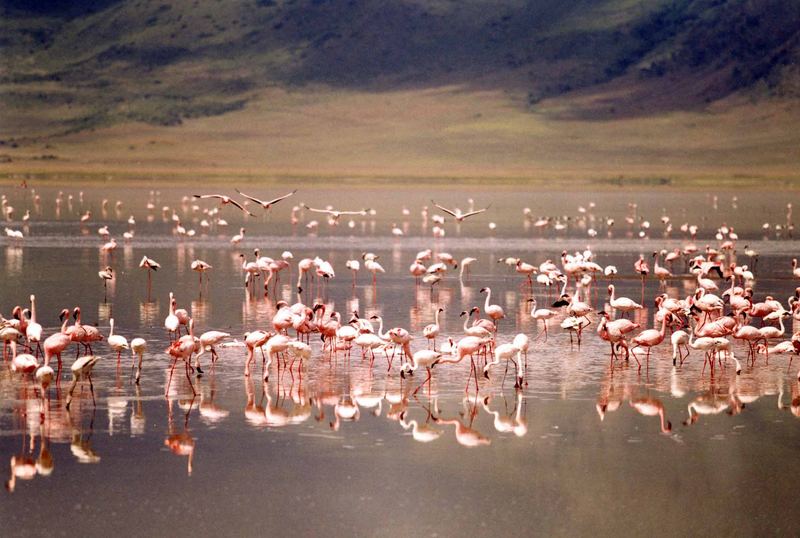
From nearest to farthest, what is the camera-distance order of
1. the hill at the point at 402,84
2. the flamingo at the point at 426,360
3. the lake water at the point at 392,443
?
the lake water at the point at 392,443 → the flamingo at the point at 426,360 → the hill at the point at 402,84

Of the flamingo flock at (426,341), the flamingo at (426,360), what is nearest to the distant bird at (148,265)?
the flamingo flock at (426,341)

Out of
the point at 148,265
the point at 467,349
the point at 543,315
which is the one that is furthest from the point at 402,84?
the point at 467,349

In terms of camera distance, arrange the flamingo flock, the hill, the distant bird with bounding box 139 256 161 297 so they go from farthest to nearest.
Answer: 1. the hill
2. the distant bird with bounding box 139 256 161 297
3. the flamingo flock

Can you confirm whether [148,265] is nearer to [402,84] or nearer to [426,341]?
[426,341]

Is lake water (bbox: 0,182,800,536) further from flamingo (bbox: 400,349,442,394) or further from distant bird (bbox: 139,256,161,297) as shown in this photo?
distant bird (bbox: 139,256,161,297)

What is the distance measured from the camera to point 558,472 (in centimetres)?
1052

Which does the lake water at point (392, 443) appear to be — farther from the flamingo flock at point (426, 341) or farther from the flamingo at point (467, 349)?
the flamingo at point (467, 349)

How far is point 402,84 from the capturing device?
5108 inches

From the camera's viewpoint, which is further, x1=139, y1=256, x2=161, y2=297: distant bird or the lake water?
x1=139, y1=256, x2=161, y2=297: distant bird

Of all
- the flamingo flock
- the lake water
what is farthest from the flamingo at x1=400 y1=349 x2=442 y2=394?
the lake water

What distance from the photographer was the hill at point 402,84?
323 ft

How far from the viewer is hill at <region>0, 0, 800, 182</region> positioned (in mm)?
98375

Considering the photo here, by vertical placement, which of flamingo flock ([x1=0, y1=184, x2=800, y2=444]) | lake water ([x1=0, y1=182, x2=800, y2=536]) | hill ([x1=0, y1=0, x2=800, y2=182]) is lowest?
lake water ([x1=0, y1=182, x2=800, y2=536])

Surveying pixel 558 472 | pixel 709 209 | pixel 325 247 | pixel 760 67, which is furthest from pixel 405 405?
pixel 760 67
